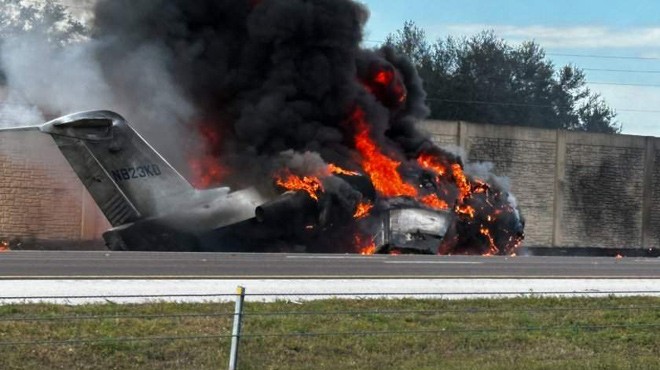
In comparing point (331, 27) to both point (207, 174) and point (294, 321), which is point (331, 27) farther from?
point (294, 321)

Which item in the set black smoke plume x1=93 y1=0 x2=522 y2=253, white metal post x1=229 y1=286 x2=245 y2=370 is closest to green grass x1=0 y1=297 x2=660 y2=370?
white metal post x1=229 y1=286 x2=245 y2=370

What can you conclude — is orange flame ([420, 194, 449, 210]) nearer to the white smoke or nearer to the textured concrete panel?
the white smoke

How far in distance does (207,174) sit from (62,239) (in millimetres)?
5532

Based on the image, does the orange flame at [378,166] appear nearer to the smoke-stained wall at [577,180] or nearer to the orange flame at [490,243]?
the orange flame at [490,243]

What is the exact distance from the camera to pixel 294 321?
1490 cm

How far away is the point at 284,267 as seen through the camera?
21.8 metres

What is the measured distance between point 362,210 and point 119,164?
242 inches

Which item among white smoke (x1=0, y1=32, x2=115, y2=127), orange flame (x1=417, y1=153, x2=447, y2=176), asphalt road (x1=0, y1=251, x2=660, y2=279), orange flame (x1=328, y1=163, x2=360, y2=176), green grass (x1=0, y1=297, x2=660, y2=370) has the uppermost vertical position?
white smoke (x1=0, y1=32, x2=115, y2=127)

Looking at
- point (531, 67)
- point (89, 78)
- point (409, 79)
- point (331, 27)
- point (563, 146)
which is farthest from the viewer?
point (531, 67)

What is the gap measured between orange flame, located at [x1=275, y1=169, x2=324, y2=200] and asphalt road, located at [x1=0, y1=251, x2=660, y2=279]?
15.4 ft

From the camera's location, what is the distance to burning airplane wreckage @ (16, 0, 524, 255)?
29.7 m

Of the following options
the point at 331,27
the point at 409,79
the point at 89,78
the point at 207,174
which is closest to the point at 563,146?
the point at 409,79

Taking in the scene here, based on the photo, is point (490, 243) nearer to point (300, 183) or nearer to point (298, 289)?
point (300, 183)

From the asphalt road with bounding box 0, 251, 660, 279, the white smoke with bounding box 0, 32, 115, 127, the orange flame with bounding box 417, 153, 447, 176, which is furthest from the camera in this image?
the orange flame with bounding box 417, 153, 447, 176
